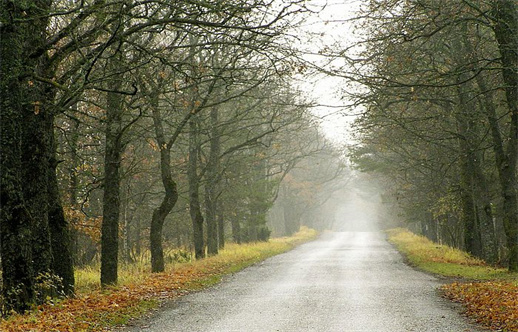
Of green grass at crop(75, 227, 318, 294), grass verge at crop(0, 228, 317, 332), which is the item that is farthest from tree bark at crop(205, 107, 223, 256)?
grass verge at crop(0, 228, 317, 332)

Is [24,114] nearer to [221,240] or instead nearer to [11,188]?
[11,188]

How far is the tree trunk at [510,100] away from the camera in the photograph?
1489 cm

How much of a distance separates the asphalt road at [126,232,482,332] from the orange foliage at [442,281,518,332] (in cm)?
36

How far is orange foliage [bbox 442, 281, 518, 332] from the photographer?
9.74 m

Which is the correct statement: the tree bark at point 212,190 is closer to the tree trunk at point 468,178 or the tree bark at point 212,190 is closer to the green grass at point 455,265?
the green grass at point 455,265

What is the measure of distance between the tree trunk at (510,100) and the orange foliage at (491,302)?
3.97 meters

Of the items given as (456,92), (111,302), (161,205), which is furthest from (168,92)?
(456,92)

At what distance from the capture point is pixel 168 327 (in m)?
9.84

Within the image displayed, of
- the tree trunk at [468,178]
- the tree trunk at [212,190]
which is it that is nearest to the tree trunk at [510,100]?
the tree trunk at [468,178]

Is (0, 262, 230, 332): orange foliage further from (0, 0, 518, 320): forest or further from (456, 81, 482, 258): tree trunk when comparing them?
(456, 81, 482, 258): tree trunk

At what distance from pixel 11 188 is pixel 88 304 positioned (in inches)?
107

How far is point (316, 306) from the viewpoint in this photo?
12.0m

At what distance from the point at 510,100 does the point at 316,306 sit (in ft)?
26.9

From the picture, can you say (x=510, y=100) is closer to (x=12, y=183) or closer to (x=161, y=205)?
(x=161, y=205)
